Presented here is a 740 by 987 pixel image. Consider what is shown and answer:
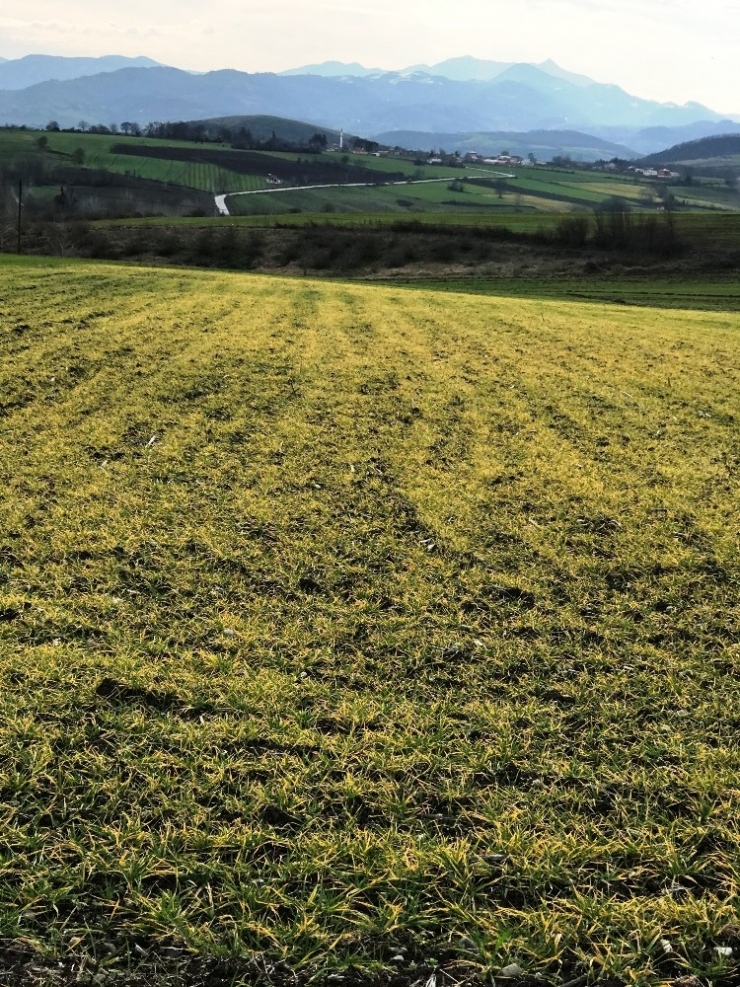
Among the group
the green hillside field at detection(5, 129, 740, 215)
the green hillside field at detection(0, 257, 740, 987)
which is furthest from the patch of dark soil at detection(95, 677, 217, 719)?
the green hillside field at detection(5, 129, 740, 215)

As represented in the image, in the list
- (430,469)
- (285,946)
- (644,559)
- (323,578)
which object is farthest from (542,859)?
(430,469)

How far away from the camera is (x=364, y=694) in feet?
18.2

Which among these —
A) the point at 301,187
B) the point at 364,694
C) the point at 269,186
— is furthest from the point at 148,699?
the point at 301,187

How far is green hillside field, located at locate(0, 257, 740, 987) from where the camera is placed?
372 centimetres

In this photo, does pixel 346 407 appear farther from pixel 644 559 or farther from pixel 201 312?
pixel 201 312

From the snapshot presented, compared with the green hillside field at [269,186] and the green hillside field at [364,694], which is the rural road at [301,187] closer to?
the green hillside field at [269,186]

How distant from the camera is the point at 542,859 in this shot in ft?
13.5

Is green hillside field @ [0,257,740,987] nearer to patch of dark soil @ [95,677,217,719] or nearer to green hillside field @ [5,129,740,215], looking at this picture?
patch of dark soil @ [95,677,217,719]

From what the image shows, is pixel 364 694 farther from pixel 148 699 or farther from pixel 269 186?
pixel 269 186

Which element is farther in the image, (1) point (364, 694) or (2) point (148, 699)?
(1) point (364, 694)

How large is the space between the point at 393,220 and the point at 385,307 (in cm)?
7576

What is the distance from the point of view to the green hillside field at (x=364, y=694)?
3.72 meters

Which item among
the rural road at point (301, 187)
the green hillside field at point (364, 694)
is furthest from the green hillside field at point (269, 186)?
the green hillside field at point (364, 694)

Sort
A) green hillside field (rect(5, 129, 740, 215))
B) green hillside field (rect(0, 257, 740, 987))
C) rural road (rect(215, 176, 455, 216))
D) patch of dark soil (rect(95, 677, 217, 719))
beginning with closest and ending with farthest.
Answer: green hillside field (rect(0, 257, 740, 987)), patch of dark soil (rect(95, 677, 217, 719)), green hillside field (rect(5, 129, 740, 215)), rural road (rect(215, 176, 455, 216))
